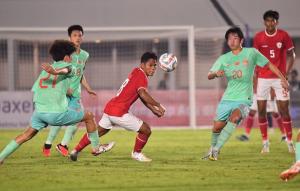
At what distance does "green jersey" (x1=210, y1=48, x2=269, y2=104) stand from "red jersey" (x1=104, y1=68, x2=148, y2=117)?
1035 millimetres

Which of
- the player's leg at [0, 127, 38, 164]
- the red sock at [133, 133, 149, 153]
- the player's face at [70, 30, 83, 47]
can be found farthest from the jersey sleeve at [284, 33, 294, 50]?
the player's leg at [0, 127, 38, 164]

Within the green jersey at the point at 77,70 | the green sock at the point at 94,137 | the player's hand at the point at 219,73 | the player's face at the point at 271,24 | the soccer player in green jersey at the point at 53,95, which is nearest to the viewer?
the soccer player in green jersey at the point at 53,95

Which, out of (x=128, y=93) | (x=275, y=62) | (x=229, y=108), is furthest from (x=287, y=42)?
(x=128, y=93)

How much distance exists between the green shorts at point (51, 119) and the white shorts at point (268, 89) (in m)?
3.87

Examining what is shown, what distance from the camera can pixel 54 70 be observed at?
417 inches

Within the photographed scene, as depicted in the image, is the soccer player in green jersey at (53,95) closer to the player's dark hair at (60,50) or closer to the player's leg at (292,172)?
the player's dark hair at (60,50)

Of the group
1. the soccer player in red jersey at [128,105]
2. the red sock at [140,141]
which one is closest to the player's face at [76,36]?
the soccer player in red jersey at [128,105]

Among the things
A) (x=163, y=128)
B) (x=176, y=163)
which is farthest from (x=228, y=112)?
(x=163, y=128)

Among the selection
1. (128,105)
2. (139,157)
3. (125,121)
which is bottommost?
(139,157)

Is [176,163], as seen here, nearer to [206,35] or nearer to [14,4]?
[206,35]

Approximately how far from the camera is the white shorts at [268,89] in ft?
44.9

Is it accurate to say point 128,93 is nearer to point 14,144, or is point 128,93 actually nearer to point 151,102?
point 151,102

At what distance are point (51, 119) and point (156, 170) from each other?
5.11ft

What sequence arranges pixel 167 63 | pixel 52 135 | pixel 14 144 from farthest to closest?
pixel 52 135 < pixel 167 63 < pixel 14 144
